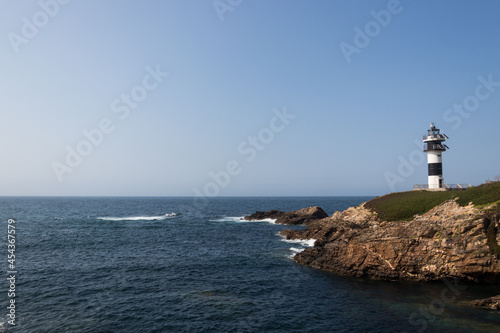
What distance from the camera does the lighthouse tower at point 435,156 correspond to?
5722 centimetres

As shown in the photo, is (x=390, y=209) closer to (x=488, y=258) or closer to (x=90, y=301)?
(x=488, y=258)

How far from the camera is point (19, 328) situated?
22.2 metres

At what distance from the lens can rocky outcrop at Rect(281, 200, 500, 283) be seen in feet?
99.7

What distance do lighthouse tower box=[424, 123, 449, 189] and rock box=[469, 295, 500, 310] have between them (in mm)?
37139

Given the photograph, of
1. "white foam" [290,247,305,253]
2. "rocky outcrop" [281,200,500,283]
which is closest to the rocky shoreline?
"rocky outcrop" [281,200,500,283]

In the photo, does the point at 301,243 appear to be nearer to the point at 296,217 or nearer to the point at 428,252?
the point at 428,252

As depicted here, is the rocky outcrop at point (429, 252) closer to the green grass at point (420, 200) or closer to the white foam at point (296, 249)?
the green grass at point (420, 200)

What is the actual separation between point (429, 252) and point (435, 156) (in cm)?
3218

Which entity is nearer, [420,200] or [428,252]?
[428,252]

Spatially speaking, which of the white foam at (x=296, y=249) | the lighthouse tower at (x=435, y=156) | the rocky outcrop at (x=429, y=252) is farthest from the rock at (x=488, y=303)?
the lighthouse tower at (x=435, y=156)

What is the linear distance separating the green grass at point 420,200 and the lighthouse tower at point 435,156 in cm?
435

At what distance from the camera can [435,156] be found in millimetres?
57656

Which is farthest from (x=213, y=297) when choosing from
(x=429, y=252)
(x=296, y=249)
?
(x=429, y=252)

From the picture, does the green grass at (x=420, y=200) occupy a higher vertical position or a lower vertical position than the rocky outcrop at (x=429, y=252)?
higher
